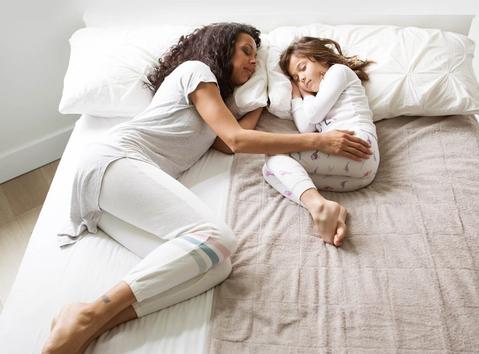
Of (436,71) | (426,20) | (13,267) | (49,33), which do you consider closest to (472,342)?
(436,71)

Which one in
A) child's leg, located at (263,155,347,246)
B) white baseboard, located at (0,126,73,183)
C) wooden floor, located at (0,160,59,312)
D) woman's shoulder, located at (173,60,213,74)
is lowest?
wooden floor, located at (0,160,59,312)

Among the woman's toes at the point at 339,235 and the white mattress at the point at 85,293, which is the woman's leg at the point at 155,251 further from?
the woman's toes at the point at 339,235

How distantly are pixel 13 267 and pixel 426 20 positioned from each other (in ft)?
6.22

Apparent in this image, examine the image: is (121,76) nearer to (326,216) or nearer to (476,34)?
(326,216)

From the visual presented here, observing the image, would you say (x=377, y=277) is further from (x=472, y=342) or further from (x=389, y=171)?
(x=389, y=171)

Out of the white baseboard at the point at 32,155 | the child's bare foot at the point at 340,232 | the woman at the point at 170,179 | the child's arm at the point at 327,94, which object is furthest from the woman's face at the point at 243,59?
the white baseboard at the point at 32,155

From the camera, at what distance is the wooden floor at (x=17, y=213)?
70.0 inches

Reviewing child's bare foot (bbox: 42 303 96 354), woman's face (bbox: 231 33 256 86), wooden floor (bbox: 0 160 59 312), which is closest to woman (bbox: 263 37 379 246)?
woman's face (bbox: 231 33 256 86)

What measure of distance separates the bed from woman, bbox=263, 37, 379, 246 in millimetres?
85

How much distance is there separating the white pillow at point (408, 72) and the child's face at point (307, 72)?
0.15ft

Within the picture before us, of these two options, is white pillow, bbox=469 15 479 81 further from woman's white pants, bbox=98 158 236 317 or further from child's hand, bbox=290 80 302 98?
woman's white pants, bbox=98 158 236 317

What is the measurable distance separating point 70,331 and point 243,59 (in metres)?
0.96

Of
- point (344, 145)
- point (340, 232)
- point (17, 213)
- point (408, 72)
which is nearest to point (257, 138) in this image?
point (344, 145)

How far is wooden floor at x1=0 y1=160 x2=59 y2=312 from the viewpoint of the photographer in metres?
1.78
